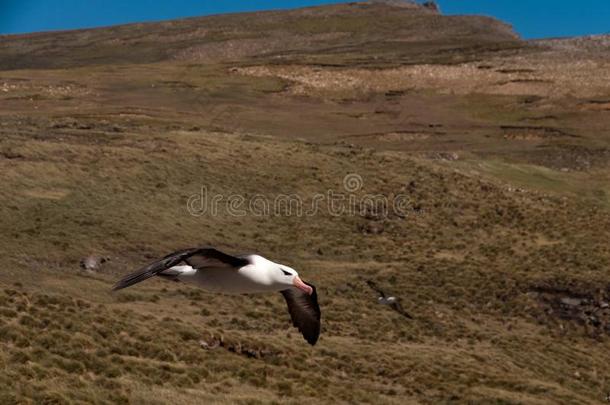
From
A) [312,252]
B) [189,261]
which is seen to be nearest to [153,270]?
[189,261]

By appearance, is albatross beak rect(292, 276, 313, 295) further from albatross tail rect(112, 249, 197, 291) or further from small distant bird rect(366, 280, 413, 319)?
small distant bird rect(366, 280, 413, 319)

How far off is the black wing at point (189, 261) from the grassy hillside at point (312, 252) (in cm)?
1078

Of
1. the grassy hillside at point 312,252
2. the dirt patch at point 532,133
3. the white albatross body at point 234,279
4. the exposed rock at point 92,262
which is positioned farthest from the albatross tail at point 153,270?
the dirt patch at point 532,133

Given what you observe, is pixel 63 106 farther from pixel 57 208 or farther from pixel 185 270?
pixel 185 270

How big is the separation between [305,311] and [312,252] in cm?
3452

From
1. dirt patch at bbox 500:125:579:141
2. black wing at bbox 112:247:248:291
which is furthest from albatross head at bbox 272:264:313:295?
dirt patch at bbox 500:125:579:141

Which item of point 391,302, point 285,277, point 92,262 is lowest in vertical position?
point 391,302

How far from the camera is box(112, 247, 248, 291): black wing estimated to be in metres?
9.12

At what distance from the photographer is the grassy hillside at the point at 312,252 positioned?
26.5 metres

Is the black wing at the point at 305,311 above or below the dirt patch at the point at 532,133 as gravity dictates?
below

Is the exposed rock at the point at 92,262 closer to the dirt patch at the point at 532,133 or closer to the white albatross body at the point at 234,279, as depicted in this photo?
the white albatross body at the point at 234,279

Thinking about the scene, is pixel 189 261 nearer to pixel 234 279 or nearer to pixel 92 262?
pixel 234 279

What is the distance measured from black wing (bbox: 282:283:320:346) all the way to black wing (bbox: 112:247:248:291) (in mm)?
1933

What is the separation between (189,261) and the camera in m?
9.99
